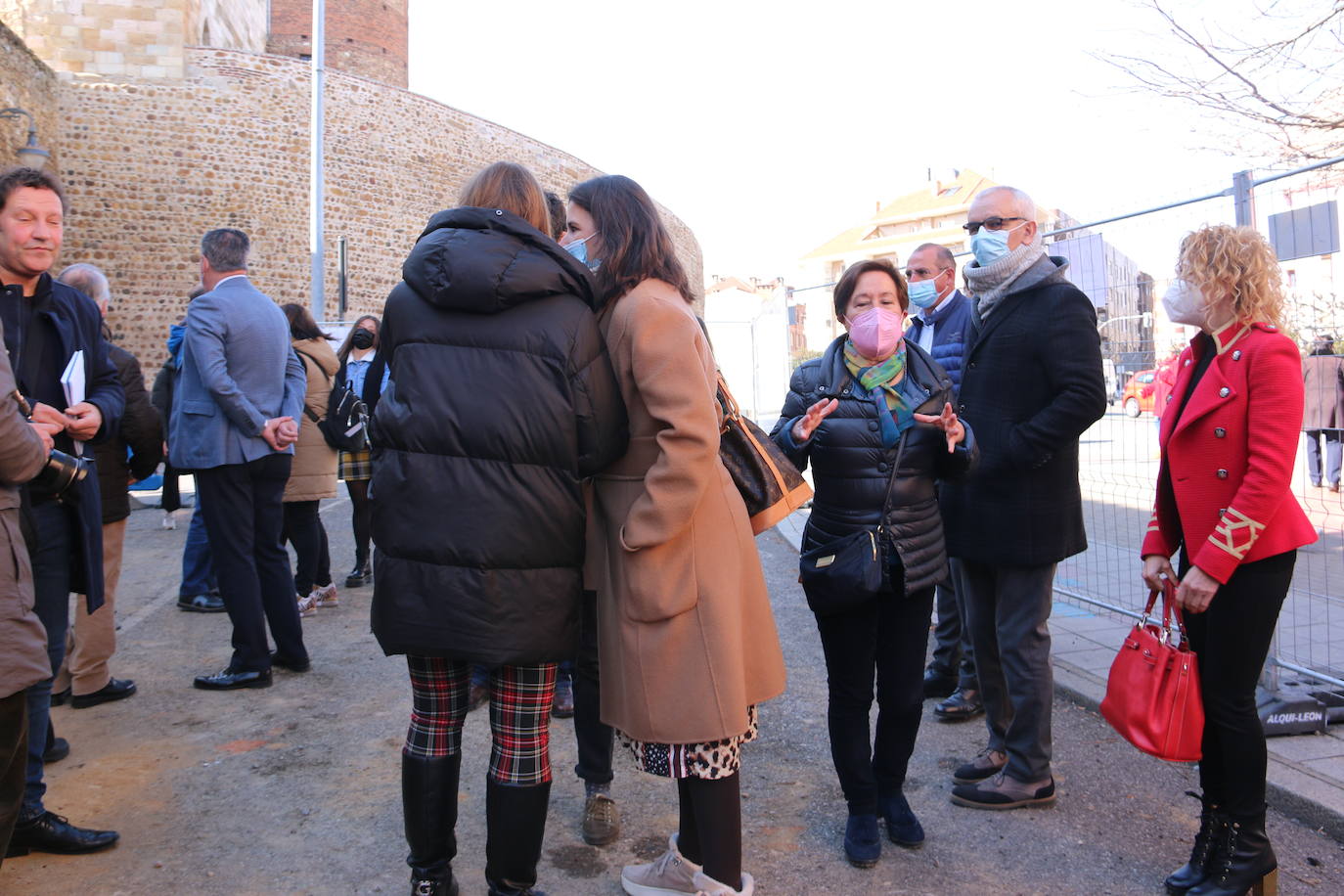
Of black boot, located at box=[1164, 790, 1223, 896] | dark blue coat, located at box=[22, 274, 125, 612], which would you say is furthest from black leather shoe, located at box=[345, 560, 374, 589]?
black boot, located at box=[1164, 790, 1223, 896]

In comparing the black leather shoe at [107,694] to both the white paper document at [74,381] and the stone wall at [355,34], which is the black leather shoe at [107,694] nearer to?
the white paper document at [74,381]

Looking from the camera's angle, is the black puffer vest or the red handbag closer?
the red handbag

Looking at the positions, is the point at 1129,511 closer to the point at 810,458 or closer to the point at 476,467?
the point at 810,458

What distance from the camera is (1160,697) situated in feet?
8.80

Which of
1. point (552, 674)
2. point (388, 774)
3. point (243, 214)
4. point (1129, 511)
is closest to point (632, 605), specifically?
point (552, 674)

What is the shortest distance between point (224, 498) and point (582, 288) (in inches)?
112

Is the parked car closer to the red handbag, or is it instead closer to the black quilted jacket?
the red handbag

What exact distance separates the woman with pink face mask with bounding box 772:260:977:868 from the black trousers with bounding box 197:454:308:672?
9.22 feet

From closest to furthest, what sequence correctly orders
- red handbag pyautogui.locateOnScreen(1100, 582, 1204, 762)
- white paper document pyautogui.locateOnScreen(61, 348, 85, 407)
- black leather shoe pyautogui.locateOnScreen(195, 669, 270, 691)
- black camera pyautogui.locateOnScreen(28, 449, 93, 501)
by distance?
red handbag pyautogui.locateOnScreen(1100, 582, 1204, 762)
black camera pyautogui.locateOnScreen(28, 449, 93, 501)
white paper document pyautogui.locateOnScreen(61, 348, 85, 407)
black leather shoe pyautogui.locateOnScreen(195, 669, 270, 691)

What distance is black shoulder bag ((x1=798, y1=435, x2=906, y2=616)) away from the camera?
9.42ft

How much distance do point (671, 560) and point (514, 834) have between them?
0.84 metres

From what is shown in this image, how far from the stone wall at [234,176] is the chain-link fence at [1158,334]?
18.5m

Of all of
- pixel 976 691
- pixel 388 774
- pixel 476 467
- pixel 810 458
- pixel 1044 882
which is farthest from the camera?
pixel 976 691

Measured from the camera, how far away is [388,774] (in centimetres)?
364
